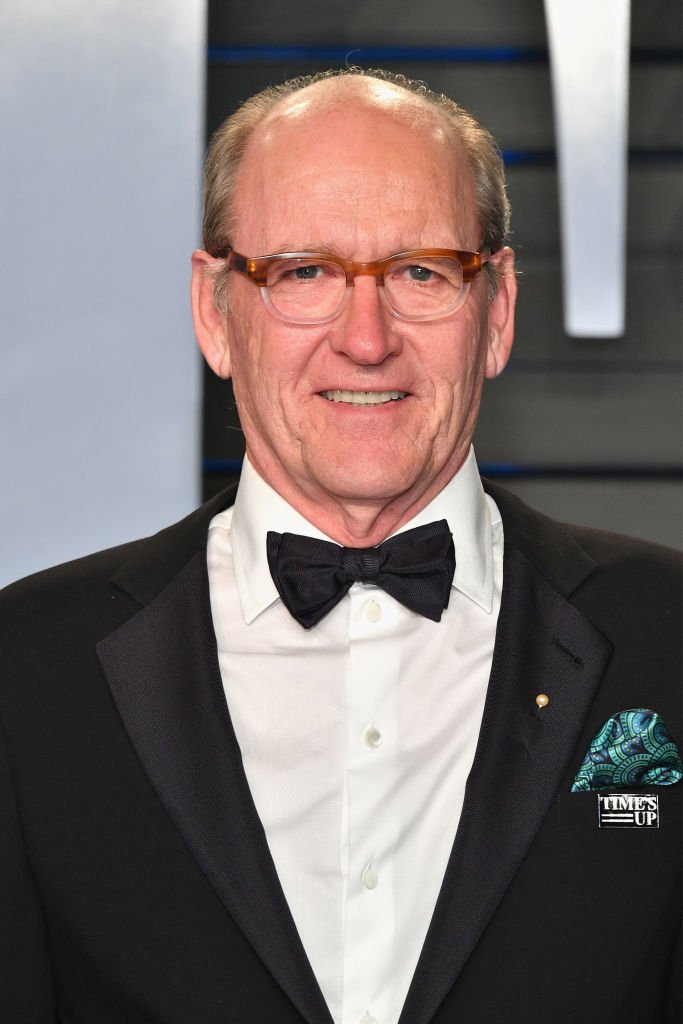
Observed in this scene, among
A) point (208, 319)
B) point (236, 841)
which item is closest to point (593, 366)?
point (208, 319)

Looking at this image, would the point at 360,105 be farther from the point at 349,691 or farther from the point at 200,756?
the point at 200,756

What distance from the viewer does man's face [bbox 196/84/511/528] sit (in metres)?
1.86

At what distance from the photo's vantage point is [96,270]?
3.22 meters

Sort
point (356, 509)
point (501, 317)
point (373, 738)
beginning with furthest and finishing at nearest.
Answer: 1. point (501, 317)
2. point (356, 509)
3. point (373, 738)

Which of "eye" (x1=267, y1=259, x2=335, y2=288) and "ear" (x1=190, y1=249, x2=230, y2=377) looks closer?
"eye" (x1=267, y1=259, x2=335, y2=288)

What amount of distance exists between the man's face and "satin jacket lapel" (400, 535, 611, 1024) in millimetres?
242

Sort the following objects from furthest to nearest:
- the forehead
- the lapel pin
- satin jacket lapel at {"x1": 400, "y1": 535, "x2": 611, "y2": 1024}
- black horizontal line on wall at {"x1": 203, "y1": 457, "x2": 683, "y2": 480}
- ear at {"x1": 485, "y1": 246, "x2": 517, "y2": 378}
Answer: black horizontal line on wall at {"x1": 203, "y1": 457, "x2": 683, "y2": 480} → ear at {"x1": 485, "y1": 246, "x2": 517, "y2": 378} → the forehead → the lapel pin → satin jacket lapel at {"x1": 400, "y1": 535, "x2": 611, "y2": 1024}

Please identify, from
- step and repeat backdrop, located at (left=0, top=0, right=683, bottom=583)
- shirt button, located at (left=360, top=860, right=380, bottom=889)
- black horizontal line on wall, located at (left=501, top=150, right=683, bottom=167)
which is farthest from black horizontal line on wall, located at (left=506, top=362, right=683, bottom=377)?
shirt button, located at (left=360, top=860, right=380, bottom=889)

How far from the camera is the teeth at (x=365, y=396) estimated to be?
1.87m

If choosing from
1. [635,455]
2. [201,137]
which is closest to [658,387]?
[635,455]

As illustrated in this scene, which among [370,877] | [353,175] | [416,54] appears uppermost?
[416,54]

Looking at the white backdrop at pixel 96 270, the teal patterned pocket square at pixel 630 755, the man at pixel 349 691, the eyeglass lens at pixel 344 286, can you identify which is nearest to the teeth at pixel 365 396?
the man at pixel 349 691

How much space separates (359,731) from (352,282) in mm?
580

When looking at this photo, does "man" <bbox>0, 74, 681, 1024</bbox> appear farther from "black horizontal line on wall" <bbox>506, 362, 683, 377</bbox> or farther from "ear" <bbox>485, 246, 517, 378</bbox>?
"black horizontal line on wall" <bbox>506, 362, 683, 377</bbox>
